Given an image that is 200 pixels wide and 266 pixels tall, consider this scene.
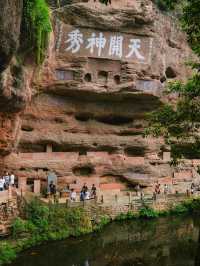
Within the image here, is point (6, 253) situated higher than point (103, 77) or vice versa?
point (103, 77)

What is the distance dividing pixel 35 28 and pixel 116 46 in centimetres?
613

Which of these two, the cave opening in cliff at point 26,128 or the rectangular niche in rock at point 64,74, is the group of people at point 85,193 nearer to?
the cave opening in cliff at point 26,128

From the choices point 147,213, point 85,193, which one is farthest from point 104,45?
point 147,213

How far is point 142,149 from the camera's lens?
22234mm

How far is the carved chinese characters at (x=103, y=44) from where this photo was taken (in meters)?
20.1

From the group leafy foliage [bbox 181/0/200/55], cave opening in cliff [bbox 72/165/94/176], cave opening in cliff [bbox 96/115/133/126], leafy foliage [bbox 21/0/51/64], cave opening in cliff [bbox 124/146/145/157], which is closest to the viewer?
leafy foliage [bbox 181/0/200/55]

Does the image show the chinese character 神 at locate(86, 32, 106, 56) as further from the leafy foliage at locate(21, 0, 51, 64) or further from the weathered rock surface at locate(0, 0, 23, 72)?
the weathered rock surface at locate(0, 0, 23, 72)

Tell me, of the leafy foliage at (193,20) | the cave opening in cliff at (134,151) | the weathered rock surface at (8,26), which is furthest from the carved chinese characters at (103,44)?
the leafy foliage at (193,20)

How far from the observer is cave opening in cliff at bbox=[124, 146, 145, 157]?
72.8 feet

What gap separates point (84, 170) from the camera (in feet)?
68.3

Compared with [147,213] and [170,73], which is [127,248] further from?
[170,73]

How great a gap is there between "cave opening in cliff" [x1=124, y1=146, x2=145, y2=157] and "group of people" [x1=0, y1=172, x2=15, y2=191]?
6655 mm

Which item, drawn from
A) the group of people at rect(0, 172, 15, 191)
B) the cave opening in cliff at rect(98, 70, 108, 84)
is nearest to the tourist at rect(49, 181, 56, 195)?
the group of people at rect(0, 172, 15, 191)

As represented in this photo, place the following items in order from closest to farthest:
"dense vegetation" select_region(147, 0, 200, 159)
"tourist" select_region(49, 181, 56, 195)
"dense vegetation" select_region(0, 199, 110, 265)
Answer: "dense vegetation" select_region(147, 0, 200, 159) → "dense vegetation" select_region(0, 199, 110, 265) → "tourist" select_region(49, 181, 56, 195)
